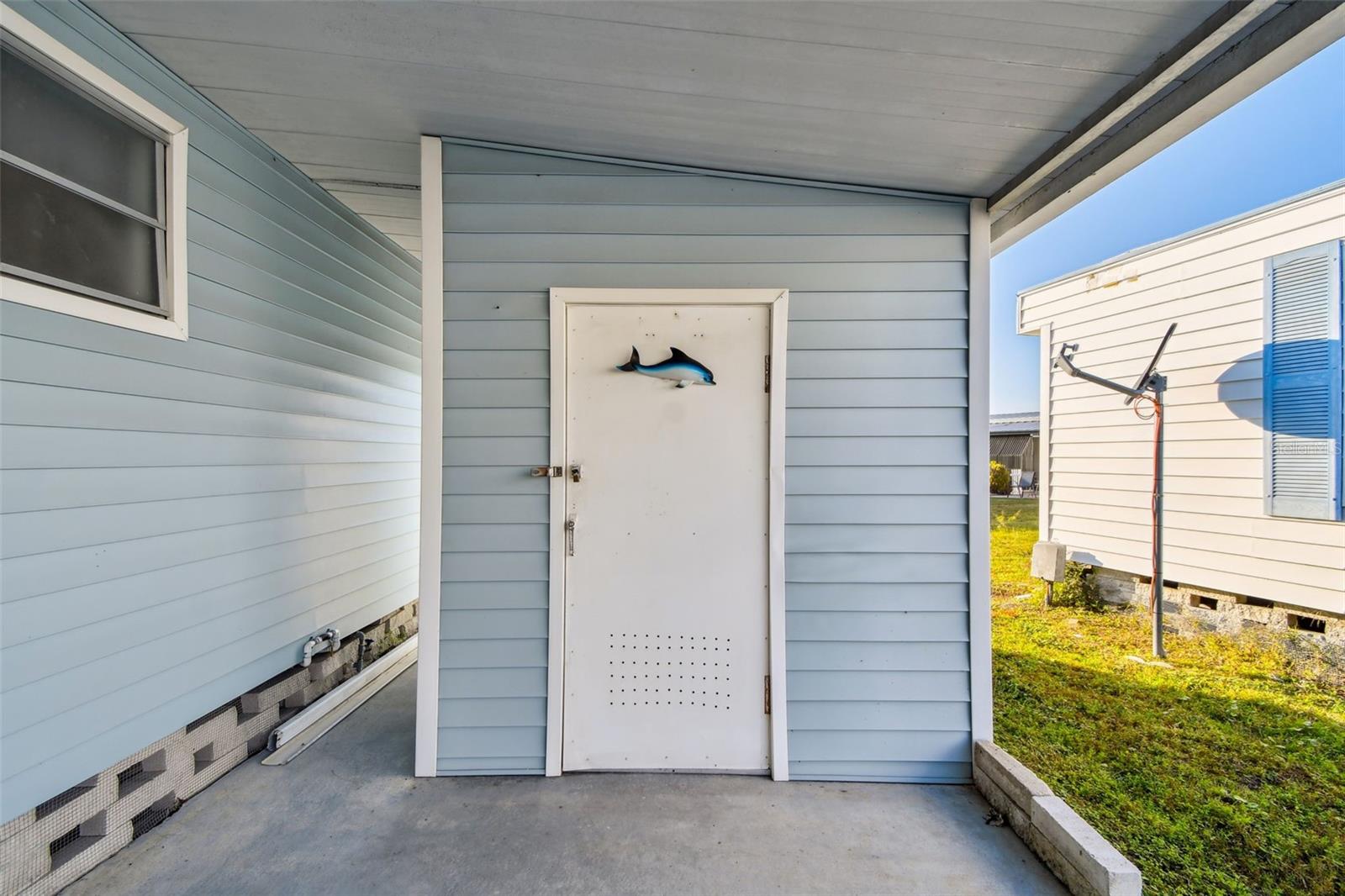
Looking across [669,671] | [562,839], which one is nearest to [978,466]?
[669,671]

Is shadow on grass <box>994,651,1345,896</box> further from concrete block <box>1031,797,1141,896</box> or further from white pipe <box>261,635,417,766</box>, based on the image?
white pipe <box>261,635,417,766</box>

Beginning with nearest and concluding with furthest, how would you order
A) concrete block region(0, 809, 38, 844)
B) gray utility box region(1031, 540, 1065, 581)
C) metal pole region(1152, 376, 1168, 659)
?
1. concrete block region(0, 809, 38, 844)
2. metal pole region(1152, 376, 1168, 659)
3. gray utility box region(1031, 540, 1065, 581)

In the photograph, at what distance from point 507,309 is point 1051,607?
16.3 feet

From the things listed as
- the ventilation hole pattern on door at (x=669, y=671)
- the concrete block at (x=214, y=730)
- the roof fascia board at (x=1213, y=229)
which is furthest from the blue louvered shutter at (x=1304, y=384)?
the concrete block at (x=214, y=730)

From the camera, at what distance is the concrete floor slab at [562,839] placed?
1.62m

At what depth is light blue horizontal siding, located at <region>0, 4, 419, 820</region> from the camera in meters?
1.47

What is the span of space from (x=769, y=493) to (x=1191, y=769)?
2.15 m

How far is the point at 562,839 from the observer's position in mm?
1796

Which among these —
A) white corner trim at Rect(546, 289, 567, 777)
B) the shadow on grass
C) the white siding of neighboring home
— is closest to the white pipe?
white corner trim at Rect(546, 289, 567, 777)

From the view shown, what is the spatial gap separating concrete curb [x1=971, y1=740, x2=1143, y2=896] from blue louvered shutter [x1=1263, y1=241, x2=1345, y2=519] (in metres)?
3.04

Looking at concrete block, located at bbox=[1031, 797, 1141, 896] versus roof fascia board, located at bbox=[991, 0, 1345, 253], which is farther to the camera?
concrete block, located at bbox=[1031, 797, 1141, 896]

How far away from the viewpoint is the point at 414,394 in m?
3.60

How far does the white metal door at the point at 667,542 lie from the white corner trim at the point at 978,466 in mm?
842

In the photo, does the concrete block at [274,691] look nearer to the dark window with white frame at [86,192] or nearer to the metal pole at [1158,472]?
the dark window with white frame at [86,192]
